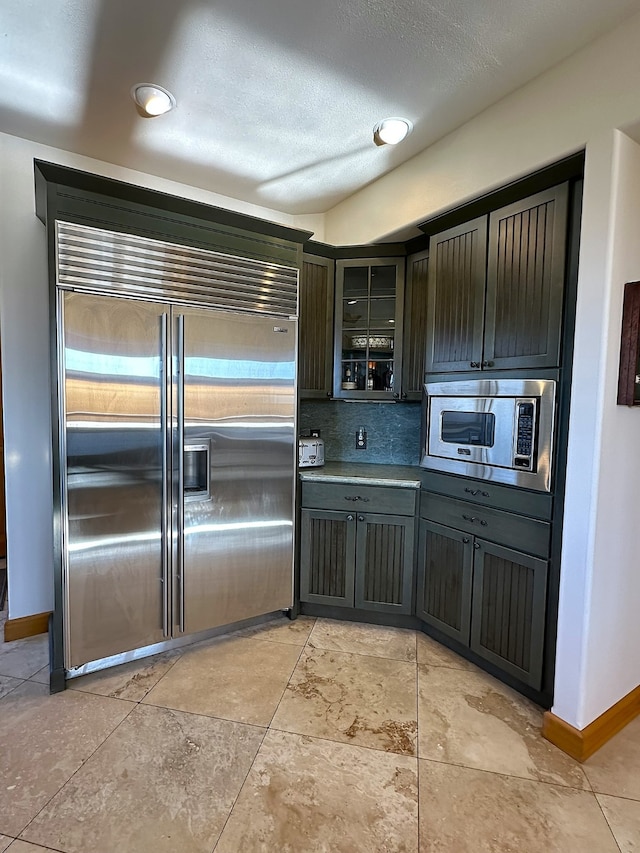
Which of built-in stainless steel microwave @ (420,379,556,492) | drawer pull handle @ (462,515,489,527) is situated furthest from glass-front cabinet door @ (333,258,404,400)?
drawer pull handle @ (462,515,489,527)

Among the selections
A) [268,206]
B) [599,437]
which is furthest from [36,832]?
[268,206]

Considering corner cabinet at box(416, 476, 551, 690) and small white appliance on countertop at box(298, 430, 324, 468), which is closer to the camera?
corner cabinet at box(416, 476, 551, 690)

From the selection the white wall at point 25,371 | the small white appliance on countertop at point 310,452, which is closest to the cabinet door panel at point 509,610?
the small white appliance on countertop at point 310,452

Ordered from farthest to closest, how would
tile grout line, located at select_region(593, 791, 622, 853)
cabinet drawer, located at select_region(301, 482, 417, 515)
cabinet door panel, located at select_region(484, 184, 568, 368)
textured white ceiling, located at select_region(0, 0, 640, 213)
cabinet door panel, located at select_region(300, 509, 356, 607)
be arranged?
cabinet door panel, located at select_region(300, 509, 356, 607), cabinet drawer, located at select_region(301, 482, 417, 515), cabinet door panel, located at select_region(484, 184, 568, 368), textured white ceiling, located at select_region(0, 0, 640, 213), tile grout line, located at select_region(593, 791, 622, 853)

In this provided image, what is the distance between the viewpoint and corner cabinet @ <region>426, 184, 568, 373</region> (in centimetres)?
191

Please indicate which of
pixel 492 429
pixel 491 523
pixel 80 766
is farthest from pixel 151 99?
pixel 80 766

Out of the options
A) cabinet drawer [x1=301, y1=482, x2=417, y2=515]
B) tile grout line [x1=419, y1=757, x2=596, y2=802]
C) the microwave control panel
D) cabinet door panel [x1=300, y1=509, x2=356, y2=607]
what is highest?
the microwave control panel

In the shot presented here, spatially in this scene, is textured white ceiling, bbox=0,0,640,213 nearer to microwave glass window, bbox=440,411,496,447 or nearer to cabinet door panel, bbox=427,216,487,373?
cabinet door panel, bbox=427,216,487,373

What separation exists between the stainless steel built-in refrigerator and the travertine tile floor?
0.34 m

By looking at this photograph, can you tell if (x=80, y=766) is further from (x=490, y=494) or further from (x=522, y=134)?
(x=522, y=134)

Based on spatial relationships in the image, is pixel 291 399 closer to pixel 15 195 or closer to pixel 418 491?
pixel 418 491

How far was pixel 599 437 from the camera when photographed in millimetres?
1690

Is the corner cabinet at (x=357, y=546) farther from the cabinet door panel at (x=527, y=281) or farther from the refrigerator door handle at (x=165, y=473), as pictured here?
the cabinet door panel at (x=527, y=281)

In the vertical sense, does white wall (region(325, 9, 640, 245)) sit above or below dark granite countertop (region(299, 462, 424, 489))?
above
